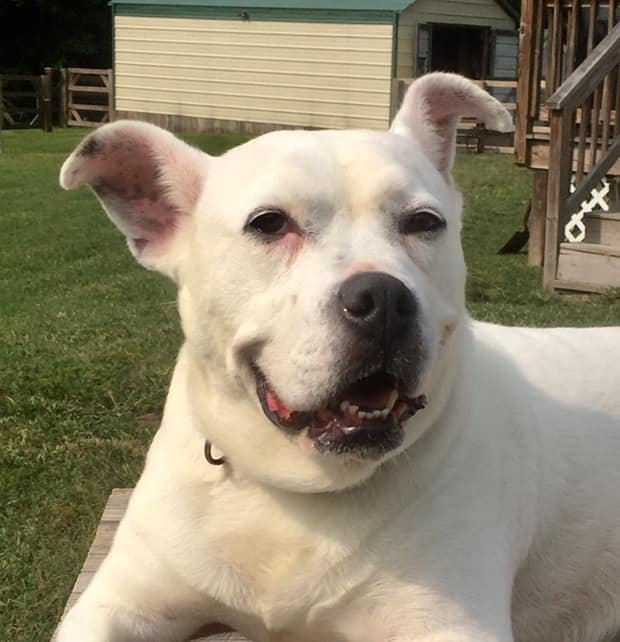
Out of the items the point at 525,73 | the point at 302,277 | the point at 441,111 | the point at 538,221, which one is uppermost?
the point at 441,111

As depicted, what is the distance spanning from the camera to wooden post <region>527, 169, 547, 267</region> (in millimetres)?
10234

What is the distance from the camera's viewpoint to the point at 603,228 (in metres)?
9.16

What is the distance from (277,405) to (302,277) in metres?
0.31

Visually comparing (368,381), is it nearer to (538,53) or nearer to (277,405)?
(277,405)

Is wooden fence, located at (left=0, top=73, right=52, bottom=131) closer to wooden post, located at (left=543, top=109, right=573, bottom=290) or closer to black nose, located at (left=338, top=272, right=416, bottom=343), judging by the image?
wooden post, located at (left=543, top=109, right=573, bottom=290)

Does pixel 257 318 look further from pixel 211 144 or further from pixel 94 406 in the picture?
pixel 211 144

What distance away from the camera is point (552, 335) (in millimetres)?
3652

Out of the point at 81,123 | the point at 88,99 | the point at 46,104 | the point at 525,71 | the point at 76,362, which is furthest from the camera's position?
the point at 88,99

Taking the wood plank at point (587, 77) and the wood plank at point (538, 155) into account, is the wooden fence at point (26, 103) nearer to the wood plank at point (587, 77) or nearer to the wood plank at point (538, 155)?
the wood plank at point (538, 155)

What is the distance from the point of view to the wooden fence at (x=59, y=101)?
3017 cm

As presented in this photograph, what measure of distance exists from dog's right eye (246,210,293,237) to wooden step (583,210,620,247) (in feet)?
22.4

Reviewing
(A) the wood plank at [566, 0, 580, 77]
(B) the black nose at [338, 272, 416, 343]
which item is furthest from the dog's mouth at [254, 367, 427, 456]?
(A) the wood plank at [566, 0, 580, 77]

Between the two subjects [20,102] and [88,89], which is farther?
[20,102]

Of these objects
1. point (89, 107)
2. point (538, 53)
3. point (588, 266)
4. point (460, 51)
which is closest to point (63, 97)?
point (89, 107)
